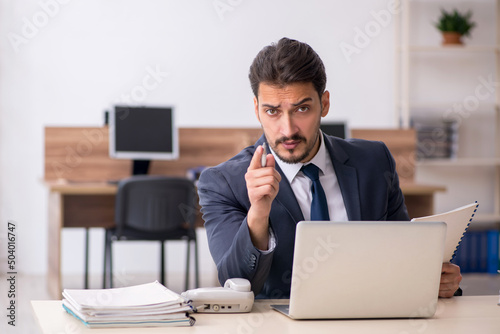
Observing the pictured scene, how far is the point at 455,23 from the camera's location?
5434 millimetres

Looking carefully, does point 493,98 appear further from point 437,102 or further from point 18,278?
point 18,278

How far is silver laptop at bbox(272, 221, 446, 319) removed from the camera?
1295 mm

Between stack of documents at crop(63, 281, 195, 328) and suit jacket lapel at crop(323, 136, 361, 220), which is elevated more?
suit jacket lapel at crop(323, 136, 361, 220)

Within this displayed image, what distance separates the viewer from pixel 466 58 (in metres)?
5.74

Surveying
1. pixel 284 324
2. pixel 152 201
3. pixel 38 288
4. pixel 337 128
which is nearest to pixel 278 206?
pixel 284 324

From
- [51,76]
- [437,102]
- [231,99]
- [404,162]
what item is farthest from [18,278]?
[437,102]

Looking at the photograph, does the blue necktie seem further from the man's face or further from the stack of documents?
the stack of documents

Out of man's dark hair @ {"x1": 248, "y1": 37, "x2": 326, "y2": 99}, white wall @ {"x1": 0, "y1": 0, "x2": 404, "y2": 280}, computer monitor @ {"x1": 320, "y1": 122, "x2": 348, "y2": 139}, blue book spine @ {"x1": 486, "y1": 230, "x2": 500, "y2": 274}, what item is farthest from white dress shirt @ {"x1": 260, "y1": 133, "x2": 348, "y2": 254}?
blue book spine @ {"x1": 486, "y1": 230, "x2": 500, "y2": 274}

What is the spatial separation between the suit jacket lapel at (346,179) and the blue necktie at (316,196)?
7cm

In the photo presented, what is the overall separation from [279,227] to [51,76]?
3.89 m

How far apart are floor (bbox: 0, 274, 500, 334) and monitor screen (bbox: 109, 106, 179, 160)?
0.96 metres

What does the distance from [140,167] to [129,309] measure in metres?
3.14

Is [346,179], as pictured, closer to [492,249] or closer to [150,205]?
[150,205]

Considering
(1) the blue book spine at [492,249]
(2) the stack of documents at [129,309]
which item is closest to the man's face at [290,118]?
(2) the stack of documents at [129,309]
